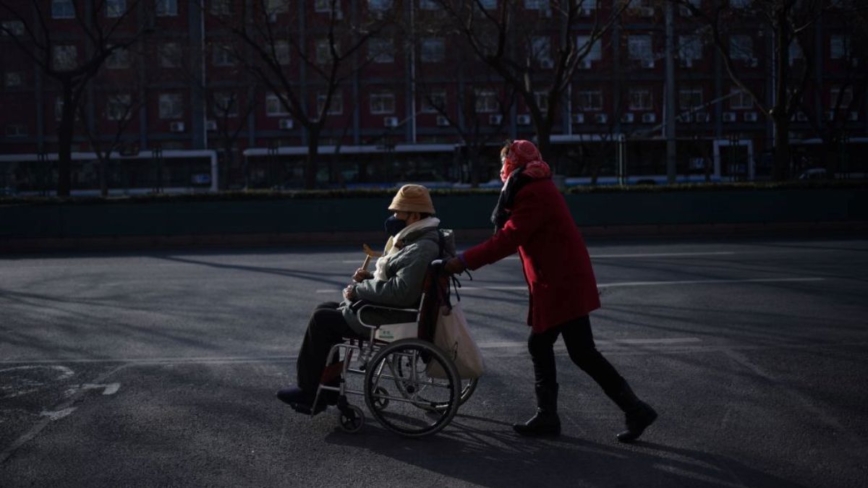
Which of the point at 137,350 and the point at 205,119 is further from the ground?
the point at 205,119

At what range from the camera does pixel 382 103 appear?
53.1 m

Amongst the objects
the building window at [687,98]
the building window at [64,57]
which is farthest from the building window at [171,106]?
the building window at [687,98]

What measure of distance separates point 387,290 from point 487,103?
4679 cm

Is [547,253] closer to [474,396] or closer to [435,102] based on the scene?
[474,396]

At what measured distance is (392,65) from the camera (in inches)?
2041

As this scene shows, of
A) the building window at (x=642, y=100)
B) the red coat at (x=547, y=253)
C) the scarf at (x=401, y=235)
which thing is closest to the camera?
the red coat at (x=547, y=253)

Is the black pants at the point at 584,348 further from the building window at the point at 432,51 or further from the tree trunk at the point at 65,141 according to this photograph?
the building window at the point at 432,51

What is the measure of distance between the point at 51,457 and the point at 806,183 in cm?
2167

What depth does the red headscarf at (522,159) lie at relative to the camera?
5.43m

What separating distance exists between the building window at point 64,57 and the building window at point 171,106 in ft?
18.3

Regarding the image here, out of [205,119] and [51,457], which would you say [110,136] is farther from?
[51,457]

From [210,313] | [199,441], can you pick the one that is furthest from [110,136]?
[199,441]

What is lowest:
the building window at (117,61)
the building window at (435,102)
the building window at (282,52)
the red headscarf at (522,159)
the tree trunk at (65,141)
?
the red headscarf at (522,159)

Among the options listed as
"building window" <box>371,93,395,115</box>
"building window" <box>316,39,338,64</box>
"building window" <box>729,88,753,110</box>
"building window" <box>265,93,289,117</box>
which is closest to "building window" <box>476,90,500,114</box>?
"building window" <box>371,93,395,115</box>
